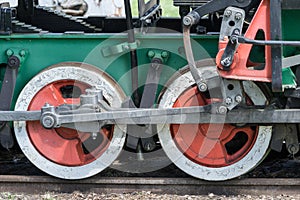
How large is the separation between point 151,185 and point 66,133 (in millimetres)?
826

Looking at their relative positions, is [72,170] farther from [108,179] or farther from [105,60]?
[105,60]

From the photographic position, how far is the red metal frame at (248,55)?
5.52 meters

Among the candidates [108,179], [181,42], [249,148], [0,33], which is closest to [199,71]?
[181,42]

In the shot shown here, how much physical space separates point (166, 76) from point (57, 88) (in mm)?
907

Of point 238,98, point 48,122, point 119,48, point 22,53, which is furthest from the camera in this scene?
point 22,53

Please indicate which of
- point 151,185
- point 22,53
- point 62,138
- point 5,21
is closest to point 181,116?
point 151,185

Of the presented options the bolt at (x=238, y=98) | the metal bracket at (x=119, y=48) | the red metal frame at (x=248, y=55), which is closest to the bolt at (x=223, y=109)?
the bolt at (x=238, y=98)

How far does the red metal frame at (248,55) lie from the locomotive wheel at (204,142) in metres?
0.45

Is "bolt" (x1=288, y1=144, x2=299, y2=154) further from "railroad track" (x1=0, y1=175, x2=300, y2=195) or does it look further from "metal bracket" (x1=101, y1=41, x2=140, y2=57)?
"metal bracket" (x1=101, y1=41, x2=140, y2=57)

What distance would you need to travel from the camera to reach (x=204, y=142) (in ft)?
20.2

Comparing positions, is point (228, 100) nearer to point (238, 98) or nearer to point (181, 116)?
point (238, 98)

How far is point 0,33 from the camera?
6.14 m

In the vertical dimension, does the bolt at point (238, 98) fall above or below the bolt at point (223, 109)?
above

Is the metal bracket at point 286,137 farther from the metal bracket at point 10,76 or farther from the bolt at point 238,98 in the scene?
the metal bracket at point 10,76
